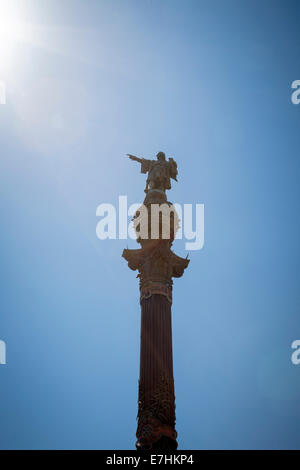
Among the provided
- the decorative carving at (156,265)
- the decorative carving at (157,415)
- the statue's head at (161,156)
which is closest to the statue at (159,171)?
the statue's head at (161,156)

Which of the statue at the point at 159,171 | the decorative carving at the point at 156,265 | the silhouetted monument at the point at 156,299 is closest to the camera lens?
the silhouetted monument at the point at 156,299

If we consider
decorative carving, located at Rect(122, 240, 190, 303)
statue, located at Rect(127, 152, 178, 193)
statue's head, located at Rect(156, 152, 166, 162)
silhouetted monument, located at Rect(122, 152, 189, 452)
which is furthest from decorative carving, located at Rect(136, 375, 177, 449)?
statue's head, located at Rect(156, 152, 166, 162)

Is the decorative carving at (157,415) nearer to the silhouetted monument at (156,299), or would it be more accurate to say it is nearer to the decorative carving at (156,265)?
the silhouetted monument at (156,299)

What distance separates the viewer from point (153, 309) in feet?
75.4

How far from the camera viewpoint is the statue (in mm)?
28547

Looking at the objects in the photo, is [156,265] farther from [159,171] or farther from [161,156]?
[161,156]

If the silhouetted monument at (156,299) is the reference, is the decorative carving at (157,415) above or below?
below

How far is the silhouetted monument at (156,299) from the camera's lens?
19344mm

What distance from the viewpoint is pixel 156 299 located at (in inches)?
921

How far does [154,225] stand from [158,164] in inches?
223

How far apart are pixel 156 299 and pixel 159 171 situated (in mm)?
9204

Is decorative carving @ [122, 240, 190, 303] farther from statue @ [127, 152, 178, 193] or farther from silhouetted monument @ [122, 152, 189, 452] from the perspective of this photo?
statue @ [127, 152, 178, 193]
